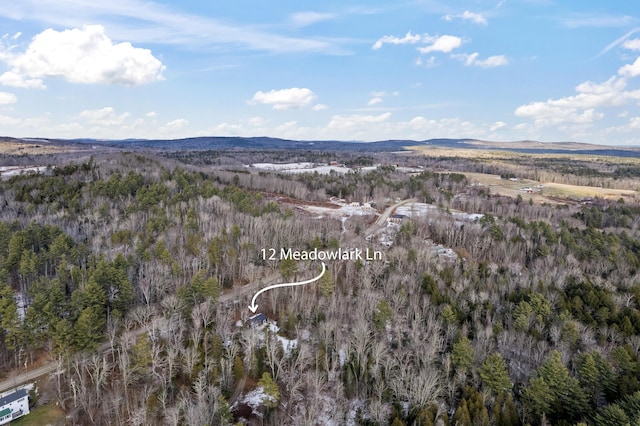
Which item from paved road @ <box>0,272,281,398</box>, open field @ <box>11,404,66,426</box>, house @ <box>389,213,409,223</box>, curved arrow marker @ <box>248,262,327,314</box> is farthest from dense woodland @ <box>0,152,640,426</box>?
house @ <box>389,213,409,223</box>

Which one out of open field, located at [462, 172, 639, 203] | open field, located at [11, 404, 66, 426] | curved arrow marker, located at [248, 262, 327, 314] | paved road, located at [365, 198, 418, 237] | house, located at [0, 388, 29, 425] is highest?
open field, located at [462, 172, 639, 203]

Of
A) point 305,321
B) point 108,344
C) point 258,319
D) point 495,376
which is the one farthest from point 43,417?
point 495,376

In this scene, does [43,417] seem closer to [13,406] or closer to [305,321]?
[13,406]

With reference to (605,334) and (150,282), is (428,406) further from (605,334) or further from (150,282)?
(150,282)

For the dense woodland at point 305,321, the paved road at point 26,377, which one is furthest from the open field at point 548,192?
the paved road at point 26,377

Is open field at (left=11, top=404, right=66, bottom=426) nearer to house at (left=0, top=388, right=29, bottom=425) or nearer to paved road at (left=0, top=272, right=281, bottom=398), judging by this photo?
house at (left=0, top=388, right=29, bottom=425)
